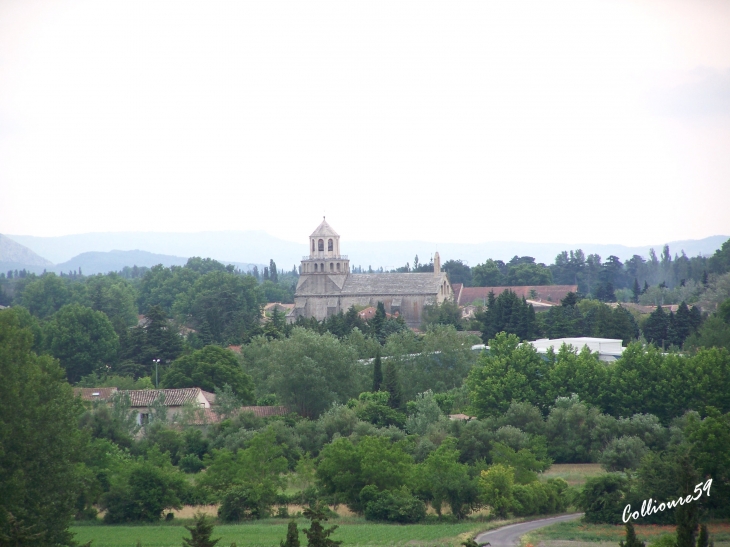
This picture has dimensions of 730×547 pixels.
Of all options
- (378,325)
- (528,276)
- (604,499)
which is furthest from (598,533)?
(528,276)

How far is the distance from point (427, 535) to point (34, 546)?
40.8 feet

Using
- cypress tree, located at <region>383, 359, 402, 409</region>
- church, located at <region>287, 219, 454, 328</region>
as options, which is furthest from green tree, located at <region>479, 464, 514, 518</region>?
church, located at <region>287, 219, 454, 328</region>

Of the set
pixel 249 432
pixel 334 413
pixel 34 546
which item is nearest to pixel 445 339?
pixel 334 413

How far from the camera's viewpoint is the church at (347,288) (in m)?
102

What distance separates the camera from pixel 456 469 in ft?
122

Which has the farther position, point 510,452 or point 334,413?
point 334,413

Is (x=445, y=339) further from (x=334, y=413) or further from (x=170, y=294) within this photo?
(x=170, y=294)

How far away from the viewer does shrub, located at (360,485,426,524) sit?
35.8 meters

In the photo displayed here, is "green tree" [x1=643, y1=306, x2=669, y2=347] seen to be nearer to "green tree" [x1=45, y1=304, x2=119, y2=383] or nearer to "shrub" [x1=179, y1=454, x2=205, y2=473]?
"green tree" [x1=45, y1=304, x2=119, y2=383]

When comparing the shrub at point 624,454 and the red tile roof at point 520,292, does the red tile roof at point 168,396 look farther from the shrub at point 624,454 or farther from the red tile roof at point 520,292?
the red tile roof at point 520,292

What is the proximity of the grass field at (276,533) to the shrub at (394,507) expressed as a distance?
58 centimetres

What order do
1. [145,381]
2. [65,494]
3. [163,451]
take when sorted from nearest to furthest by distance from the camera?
1. [65,494]
2. [163,451]
3. [145,381]

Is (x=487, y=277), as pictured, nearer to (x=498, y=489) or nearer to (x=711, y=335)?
(x=711, y=335)

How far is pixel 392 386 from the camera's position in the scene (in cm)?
5516
